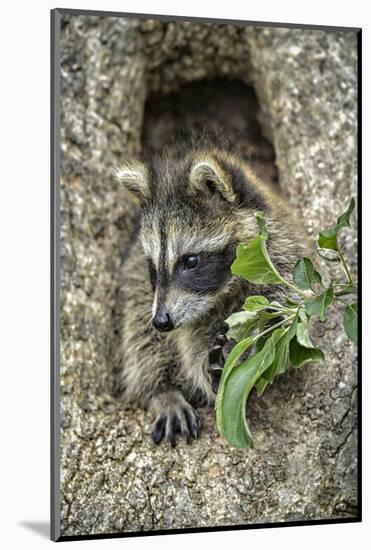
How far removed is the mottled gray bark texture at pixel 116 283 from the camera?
135 inches

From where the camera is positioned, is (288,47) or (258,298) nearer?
(258,298)

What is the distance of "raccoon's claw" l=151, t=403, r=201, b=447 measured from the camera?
138 inches

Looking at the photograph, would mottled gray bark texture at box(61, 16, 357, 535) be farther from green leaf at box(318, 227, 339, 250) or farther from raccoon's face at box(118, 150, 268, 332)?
green leaf at box(318, 227, 339, 250)

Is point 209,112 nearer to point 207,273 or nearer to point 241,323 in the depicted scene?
point 207,273

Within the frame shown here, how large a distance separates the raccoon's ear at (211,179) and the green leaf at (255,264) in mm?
221

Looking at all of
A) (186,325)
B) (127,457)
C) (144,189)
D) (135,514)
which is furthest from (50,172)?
(135,514)

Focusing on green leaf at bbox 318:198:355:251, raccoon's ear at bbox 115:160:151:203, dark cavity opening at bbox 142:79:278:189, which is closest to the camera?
green leaf at bbox 318:198:355:251

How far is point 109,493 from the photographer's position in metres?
3.41

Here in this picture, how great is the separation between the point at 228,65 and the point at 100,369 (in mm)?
1617

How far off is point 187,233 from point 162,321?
358 mm

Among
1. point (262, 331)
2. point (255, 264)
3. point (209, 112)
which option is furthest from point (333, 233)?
point (209, 112)

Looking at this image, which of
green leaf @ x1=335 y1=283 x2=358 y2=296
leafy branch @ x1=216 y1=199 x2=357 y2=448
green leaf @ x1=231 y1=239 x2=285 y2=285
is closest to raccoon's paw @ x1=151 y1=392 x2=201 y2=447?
leafy branch @ x1=216 y1=199 x2=357 y2=448

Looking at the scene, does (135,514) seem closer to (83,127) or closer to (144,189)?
(144,189)

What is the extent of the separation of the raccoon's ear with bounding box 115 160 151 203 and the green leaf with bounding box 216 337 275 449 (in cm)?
79
